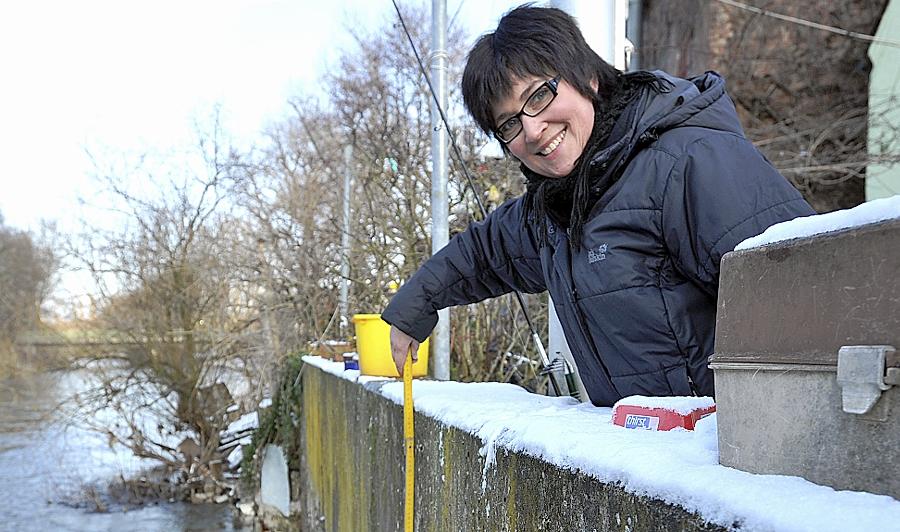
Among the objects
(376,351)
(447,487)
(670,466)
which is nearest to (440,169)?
(376,351)

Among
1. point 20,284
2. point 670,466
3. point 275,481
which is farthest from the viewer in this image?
point 20,284

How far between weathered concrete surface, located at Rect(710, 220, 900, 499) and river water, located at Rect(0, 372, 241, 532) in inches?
416

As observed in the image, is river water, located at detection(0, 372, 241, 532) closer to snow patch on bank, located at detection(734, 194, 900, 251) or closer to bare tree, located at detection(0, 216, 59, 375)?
bare tree, located at detection(0, 216, 59, 375)

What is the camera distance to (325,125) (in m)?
14.7

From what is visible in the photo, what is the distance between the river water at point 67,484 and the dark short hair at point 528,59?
979 cm

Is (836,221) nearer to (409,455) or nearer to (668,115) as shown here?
(668,115)

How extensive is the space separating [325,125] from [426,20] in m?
3.23

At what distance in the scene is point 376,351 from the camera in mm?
3943

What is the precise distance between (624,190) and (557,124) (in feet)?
0.75

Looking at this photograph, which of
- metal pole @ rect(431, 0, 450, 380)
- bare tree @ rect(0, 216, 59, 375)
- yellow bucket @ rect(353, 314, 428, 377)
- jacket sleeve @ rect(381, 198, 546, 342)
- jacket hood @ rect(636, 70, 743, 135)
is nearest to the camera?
jacket hood @ rect(636, 70, 743, 135)

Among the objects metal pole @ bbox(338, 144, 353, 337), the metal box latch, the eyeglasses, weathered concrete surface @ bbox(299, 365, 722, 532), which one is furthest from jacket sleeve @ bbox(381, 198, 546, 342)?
metal pole @ bbox(338, 144, 353, 337)

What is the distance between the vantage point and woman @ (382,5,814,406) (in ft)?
5.46

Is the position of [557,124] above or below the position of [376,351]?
above

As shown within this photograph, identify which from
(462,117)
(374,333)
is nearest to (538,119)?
(374,333)
